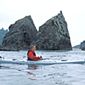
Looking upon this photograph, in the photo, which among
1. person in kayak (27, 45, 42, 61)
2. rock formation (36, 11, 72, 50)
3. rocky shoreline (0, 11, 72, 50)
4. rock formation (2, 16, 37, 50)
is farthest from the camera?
rock formation (2, 16, 37, 50)

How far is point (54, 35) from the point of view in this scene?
15925 cm

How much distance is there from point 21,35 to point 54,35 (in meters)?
16.6

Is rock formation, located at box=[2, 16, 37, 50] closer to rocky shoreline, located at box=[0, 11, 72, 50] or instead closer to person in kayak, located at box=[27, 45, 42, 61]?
rocky shoreline, located at box=[0, 11, 72, 50]

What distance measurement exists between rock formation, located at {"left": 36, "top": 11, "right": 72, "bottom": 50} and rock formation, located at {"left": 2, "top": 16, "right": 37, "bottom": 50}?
5987 mm

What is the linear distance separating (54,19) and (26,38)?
1636cm

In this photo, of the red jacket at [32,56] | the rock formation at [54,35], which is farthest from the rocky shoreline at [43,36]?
the red jacket at [32,56]

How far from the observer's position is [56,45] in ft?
A: 515

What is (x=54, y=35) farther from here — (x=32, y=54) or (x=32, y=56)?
(x=32, y=54)

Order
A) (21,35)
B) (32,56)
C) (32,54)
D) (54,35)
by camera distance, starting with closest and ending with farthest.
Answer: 1. (32,54)
2. (32,56)
3. (54,35)
4. (21,35)

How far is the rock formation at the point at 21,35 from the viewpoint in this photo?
160375 millimetres

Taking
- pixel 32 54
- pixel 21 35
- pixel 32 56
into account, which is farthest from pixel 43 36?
pixel 32 54

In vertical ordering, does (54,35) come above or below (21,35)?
below

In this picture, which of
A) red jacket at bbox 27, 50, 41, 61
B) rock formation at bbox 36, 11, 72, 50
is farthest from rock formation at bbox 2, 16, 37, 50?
red jacket at bbox 27, 50, 41, 61

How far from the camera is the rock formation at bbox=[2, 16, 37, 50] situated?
160375 millimetres
